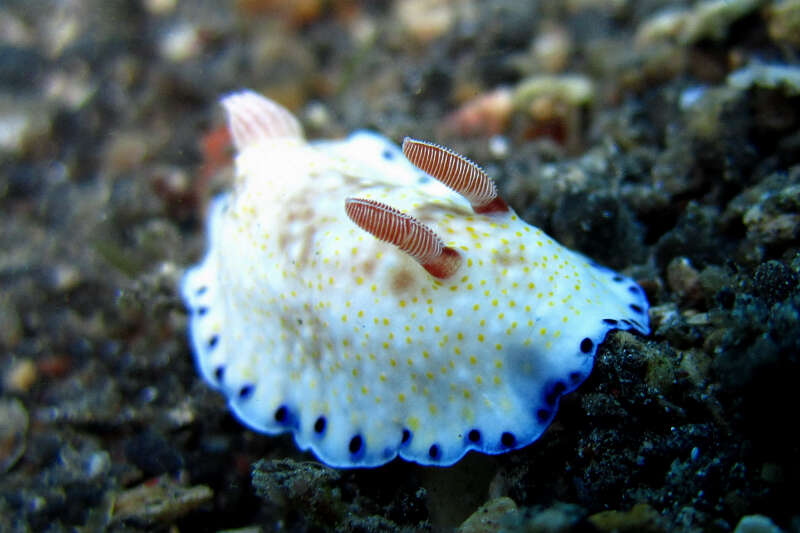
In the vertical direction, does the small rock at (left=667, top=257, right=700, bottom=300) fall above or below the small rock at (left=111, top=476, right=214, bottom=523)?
above

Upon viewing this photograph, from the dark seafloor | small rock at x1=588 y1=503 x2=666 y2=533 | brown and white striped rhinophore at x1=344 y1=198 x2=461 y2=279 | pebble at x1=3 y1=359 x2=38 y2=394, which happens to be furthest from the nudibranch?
pebble at x1=3 y1=359 x2=38 y2=394

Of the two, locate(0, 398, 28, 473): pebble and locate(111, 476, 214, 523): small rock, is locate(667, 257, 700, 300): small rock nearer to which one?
locate(111, 476, 214, 523): small rock

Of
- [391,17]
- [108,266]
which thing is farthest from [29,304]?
[391,17]

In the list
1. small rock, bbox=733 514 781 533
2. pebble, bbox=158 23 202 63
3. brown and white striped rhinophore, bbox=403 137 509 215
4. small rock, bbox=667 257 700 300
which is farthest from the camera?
pebble, bbox=158 23 202 63

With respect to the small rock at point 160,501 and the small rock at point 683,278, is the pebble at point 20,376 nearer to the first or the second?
the small rock at point 160,501

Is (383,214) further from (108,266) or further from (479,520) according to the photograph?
(108,266)

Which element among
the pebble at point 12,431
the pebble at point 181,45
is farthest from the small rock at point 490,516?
the pebble at point 181,45
